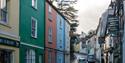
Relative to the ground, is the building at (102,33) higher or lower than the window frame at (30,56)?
higher

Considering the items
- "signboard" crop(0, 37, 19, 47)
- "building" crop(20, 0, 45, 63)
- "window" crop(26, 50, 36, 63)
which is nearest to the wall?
"signboard" crop(0, 37, 19, 47)

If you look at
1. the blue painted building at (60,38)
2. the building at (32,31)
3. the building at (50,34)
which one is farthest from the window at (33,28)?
the blue painted building at (60,38)

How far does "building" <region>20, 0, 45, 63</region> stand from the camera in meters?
29.7

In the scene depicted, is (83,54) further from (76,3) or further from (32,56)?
(32,56)

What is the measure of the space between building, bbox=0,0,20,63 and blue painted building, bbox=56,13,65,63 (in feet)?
71.1

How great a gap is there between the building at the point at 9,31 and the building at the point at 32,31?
1633 millimetres

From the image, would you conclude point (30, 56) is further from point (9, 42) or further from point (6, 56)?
point (9, 42)

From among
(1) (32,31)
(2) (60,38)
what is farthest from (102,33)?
(1) (32,31)

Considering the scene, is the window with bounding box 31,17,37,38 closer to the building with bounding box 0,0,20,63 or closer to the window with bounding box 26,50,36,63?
the window with bounding box 26,50,36,63

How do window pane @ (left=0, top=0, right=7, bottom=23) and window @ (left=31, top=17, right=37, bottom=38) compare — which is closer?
window pane @ (left=0, top=0, right=7, bottom=23)

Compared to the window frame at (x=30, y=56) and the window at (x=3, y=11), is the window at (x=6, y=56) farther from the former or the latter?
the window frame at (x=30, y=56)

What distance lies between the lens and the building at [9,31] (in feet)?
81.0

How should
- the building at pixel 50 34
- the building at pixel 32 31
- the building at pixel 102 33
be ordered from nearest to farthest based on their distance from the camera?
the building at pixel 32 31 < the building at pixel 50 34 < the building at pixel 102 33

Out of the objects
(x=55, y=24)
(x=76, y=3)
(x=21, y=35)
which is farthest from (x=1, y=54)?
(x=76, y=3)
